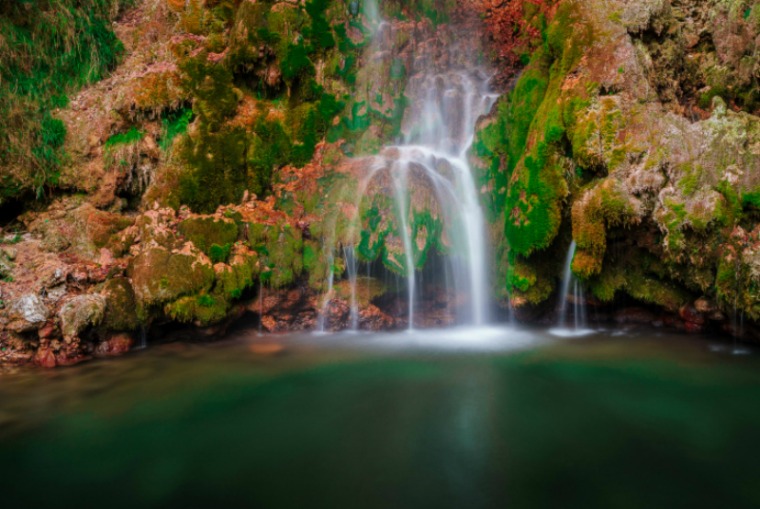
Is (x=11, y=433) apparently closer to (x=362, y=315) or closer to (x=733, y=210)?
(x=362, y=315)

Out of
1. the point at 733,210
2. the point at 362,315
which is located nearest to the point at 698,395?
the point at 733,210

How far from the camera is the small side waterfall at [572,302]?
821cm

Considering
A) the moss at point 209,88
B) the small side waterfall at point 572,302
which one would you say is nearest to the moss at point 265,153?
the moss at point 209,88

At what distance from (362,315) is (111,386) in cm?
445

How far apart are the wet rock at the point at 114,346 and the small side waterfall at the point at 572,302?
7.81 meters

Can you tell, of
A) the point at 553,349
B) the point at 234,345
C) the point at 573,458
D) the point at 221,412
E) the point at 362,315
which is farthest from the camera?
the point at 362,315

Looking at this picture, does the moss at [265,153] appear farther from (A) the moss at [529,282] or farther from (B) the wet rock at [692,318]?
(B) the wet rock at [692,318]

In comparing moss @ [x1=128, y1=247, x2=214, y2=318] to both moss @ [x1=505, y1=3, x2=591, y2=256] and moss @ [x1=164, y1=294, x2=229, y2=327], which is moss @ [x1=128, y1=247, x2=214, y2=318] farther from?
moss @ [x1=505, y1=3, x2=591, y2=256]

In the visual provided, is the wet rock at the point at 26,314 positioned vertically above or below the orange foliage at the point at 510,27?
below

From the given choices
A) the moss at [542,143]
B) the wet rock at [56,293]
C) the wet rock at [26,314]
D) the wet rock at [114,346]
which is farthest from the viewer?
the wet rock at [114,346]

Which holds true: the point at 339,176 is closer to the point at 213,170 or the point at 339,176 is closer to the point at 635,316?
the point at 213,170

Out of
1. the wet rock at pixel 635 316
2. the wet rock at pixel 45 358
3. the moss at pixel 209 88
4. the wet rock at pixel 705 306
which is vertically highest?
the moss at pixel 209 88

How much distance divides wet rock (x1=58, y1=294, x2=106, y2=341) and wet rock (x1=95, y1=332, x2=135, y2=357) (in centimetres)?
48

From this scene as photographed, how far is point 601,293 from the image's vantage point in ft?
26.6
